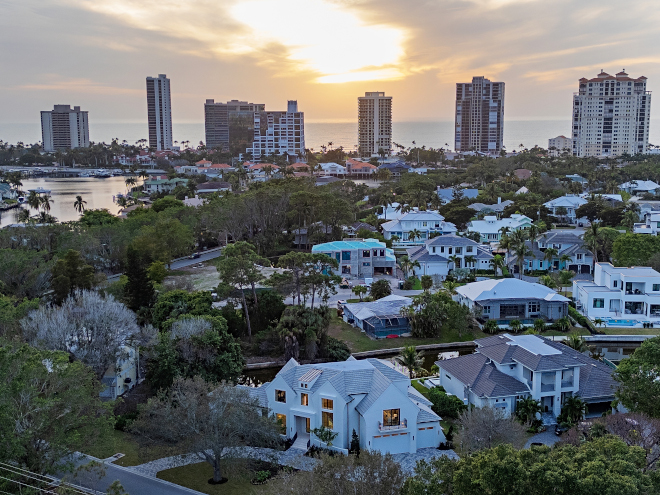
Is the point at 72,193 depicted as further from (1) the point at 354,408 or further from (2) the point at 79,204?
(1) the point at 354,408

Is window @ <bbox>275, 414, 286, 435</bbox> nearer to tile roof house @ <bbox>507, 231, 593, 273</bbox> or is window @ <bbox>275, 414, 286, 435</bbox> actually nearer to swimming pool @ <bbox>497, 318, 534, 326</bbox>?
swimming pool @ <bbox>497, 318, 534, 326</bbox>

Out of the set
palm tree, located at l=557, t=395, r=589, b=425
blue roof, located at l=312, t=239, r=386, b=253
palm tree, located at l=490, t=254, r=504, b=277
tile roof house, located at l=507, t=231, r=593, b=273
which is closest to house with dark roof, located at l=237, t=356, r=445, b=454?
palm tree, located at l=557, t=395, r=589, b=425

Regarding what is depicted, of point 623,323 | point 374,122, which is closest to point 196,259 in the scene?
point 623,323

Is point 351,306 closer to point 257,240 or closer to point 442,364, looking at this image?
point 442,364

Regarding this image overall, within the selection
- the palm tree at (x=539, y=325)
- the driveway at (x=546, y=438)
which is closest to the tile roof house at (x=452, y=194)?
the palm tree at (x=539, y=325)

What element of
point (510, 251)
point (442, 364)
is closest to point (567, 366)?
point (442, 364)

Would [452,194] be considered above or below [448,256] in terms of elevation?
above
